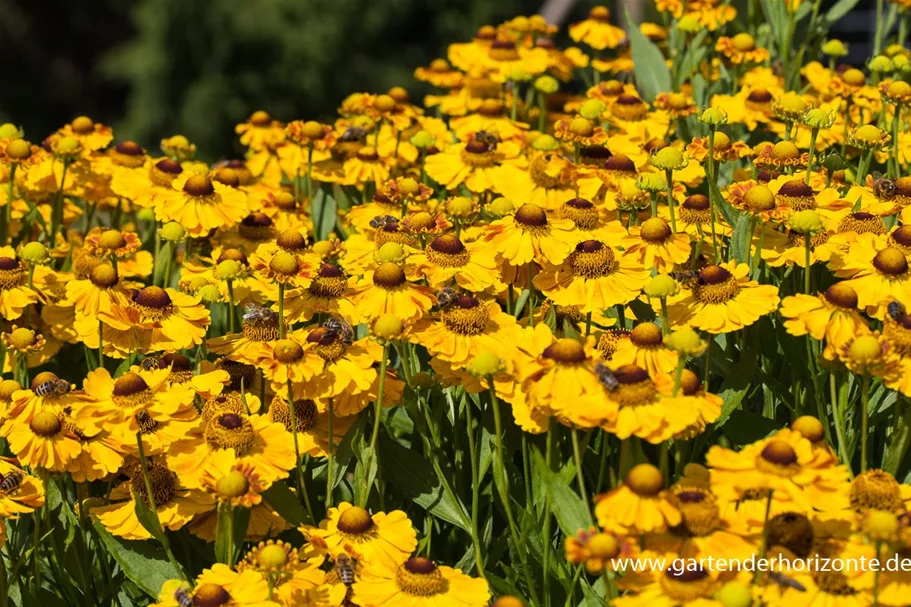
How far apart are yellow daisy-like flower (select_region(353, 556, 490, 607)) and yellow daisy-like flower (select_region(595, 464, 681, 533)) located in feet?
0.90

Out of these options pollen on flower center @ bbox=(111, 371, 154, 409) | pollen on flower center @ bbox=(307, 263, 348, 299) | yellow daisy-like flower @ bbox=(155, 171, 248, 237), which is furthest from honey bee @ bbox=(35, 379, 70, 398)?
yellow daisy-like flower @ bbox=(155, 171, 248, 237)

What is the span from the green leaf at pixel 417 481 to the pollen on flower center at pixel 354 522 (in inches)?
7.2

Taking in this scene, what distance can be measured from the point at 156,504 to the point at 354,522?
358 mm

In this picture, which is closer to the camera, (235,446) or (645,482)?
(645,482)

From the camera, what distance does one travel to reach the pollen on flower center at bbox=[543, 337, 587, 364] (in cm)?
181

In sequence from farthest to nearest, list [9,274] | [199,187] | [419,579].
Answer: [199,187] < [9,274] < [419,579]

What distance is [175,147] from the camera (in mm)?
3367

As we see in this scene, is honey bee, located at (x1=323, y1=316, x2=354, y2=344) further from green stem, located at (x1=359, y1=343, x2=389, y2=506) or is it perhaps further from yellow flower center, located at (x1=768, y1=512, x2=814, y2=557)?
yellow flower center, located at (x1=768, y1=512, x2=814, y2=557)

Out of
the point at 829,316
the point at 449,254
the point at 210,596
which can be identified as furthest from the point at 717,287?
the point at 210,596

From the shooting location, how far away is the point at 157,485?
2.09m

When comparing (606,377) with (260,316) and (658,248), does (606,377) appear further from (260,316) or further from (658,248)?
(260,316)

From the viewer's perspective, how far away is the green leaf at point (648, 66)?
3740mm

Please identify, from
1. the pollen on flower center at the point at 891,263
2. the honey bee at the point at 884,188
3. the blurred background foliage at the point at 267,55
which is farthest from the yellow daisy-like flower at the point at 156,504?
the blurred background foliage at the point at 267,55

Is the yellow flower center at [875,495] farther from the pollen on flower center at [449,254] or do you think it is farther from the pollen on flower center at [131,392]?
the pollen on flower center at [131,392]
